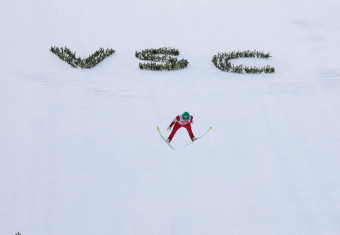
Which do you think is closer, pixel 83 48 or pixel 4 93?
pixel 4 93

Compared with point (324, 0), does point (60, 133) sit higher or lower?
lower

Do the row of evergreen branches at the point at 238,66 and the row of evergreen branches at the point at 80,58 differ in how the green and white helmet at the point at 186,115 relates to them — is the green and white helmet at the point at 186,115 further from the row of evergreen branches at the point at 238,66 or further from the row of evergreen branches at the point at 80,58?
the row of evergreen branches at the point at 80,58

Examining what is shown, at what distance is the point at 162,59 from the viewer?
44.6ft

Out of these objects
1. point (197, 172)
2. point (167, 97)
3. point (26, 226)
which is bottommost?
point (26, 226)

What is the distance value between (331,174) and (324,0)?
44.8ft

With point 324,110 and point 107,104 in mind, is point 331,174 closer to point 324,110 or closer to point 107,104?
point 324,110

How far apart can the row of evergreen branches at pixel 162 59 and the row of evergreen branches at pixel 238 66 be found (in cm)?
111

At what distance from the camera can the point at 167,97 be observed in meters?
11.8

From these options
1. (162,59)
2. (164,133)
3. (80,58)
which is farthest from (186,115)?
(80,58)

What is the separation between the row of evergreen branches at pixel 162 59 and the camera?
13062 millimetres

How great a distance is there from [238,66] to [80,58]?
495 centimetres

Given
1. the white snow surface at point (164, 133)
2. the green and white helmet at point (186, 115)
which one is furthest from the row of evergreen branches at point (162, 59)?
the green and white helmet at point (186, 115)

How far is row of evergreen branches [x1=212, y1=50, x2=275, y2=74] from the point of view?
13141 millimetres

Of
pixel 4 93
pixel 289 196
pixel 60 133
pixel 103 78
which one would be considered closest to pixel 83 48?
pixel 103 78
